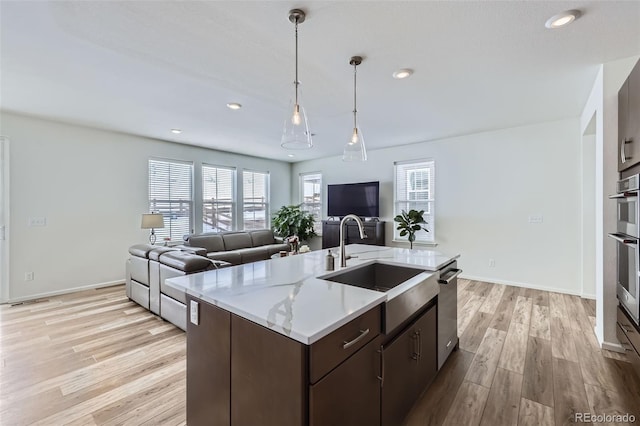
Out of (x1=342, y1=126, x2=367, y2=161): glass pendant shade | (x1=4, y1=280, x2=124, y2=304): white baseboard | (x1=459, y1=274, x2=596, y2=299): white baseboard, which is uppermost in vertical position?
(x1=342, y1=126, x2=367, y2=161): glass pendant shade

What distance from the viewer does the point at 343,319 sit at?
3.64 ft

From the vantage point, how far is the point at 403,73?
8.94ft

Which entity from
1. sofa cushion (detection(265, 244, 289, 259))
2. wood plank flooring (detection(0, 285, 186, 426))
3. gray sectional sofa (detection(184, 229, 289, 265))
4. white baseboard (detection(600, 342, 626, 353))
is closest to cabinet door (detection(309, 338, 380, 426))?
wood plank flooring (detection(0, 285, 186, 426))

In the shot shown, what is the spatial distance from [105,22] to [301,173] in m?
5.89

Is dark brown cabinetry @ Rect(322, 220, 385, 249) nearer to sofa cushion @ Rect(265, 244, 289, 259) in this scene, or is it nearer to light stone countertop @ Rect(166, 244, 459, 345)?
sofa cushion @ Rect(265, 244, 289, 259)

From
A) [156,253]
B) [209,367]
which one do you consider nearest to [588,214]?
[209,367]

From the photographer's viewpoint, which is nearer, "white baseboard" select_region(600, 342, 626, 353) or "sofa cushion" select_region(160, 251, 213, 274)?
"white baseboard" select_region(600, 342, 626, 353)

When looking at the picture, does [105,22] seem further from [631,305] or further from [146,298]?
[631,305]

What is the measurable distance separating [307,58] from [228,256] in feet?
12.2

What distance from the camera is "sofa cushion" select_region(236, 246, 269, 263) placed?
5.35m

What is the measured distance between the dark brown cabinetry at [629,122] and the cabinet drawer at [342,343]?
2.26m

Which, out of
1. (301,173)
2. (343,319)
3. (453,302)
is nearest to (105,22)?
(343,319)

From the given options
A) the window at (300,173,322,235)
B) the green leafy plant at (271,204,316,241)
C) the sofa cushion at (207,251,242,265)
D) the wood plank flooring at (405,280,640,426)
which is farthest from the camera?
the window at (300,173,322,235)

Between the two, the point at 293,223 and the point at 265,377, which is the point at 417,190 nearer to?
the point at 293,223
